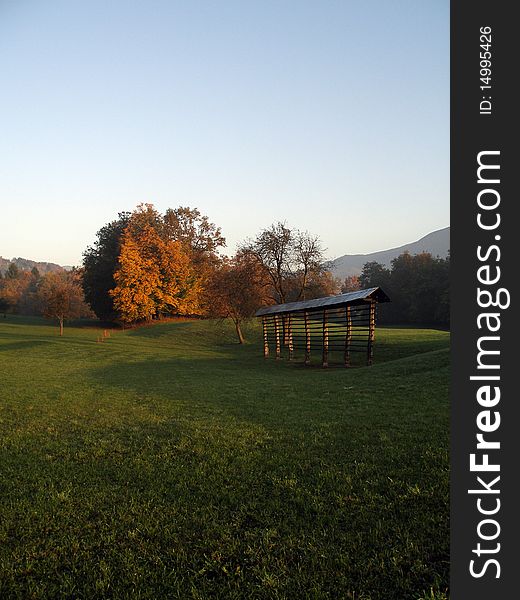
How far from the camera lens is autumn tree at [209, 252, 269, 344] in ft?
121

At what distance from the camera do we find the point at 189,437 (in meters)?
8.18

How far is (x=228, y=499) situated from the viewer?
4.91m

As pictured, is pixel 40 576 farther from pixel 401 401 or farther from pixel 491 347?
pixel 401 401

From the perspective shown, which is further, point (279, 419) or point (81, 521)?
point (279, 419)

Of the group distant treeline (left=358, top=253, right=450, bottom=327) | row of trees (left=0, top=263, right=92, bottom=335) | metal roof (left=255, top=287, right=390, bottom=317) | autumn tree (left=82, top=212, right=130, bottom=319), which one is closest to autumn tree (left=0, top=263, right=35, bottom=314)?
row of trees (left=0, top=263, right=92, bottom=335)

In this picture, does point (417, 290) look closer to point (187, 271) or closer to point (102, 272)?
point (187, 271)

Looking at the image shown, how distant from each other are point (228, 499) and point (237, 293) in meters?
31.9

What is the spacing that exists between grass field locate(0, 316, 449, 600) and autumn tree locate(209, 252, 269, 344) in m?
24.9

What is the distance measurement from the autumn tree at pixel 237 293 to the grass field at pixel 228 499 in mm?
24858

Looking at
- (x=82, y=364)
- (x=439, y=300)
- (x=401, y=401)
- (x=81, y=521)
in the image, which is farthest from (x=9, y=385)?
(x=439, y=300)

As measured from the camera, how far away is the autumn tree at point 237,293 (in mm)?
36781

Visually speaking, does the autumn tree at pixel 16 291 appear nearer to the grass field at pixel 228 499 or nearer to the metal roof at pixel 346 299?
the metal roof at pixel 346 299

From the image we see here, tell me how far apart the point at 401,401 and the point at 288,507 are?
7.62m

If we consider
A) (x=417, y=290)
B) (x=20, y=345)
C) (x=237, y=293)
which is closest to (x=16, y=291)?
(x=20, y=345)
